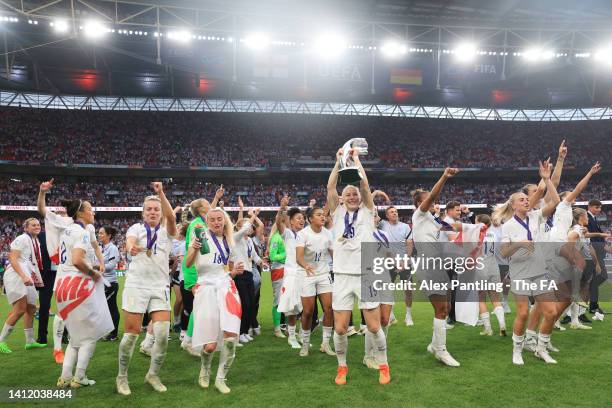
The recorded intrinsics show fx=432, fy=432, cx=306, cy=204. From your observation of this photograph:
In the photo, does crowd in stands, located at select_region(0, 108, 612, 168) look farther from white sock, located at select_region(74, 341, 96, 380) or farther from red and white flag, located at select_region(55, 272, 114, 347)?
white sock, located at select_region(74, 341, 96, 380)

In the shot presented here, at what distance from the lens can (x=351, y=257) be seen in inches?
211

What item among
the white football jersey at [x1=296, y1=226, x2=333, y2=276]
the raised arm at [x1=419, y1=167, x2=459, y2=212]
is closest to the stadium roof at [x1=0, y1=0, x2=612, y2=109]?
the white football jersey at [x1=296, y1=226, x2=333, y2=276]

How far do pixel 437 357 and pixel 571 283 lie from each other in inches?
98.4

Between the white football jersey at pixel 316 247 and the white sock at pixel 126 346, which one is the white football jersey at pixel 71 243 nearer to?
the white sock at pixel 126 346

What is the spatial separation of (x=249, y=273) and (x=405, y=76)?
31235 millimetres

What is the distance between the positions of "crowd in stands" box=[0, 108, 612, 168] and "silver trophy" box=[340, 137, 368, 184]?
3514cm

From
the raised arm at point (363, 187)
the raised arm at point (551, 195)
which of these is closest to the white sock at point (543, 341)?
the raised arm at point (551, 195)

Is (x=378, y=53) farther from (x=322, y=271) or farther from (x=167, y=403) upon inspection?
(x=167, y=403)

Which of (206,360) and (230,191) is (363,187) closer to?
(206,360)

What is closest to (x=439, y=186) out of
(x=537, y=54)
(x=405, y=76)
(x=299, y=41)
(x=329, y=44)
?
(x=329, y=44)

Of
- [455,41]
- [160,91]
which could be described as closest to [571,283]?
[455,41]

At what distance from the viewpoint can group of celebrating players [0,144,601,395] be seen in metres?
5.04

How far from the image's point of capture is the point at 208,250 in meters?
5.02

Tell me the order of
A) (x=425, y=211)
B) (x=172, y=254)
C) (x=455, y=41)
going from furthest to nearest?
(x=455, y=41)
(x=172, y=254)
(x=425, y=211)
